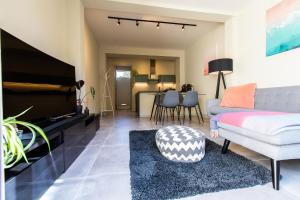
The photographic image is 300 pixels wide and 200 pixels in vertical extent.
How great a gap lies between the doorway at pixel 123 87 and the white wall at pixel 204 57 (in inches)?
115

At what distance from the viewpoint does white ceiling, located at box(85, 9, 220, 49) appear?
4031 millimetres

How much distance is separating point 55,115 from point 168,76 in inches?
253

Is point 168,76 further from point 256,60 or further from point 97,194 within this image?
point 97,194

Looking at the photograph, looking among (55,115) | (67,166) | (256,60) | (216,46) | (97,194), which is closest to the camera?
(97,194)

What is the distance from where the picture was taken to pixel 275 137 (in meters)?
1.20

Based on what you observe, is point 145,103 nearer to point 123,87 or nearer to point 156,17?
point 156,17

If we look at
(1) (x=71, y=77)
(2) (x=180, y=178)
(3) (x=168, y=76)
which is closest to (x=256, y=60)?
(2) (x=180, y=178)

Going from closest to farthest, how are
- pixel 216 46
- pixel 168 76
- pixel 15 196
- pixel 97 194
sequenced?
pixel 15 196
pixel 97 194
pixel 216 46
pixel 168 76

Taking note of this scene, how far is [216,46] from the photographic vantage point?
4746 mm

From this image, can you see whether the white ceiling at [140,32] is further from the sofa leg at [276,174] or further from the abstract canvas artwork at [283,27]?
the sofa leg at [276,174]

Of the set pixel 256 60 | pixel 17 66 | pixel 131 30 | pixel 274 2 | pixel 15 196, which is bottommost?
pixel 15 196

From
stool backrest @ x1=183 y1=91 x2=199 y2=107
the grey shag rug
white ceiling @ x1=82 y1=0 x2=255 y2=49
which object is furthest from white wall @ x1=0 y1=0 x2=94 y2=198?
stool backrest @ x1=183 y1=91 x2=199 y2=107

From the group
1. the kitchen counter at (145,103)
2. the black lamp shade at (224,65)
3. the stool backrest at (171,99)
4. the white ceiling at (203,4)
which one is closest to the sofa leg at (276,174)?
the black lamp shade at (224,65)

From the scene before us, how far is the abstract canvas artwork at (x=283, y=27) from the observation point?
7.99 feet
